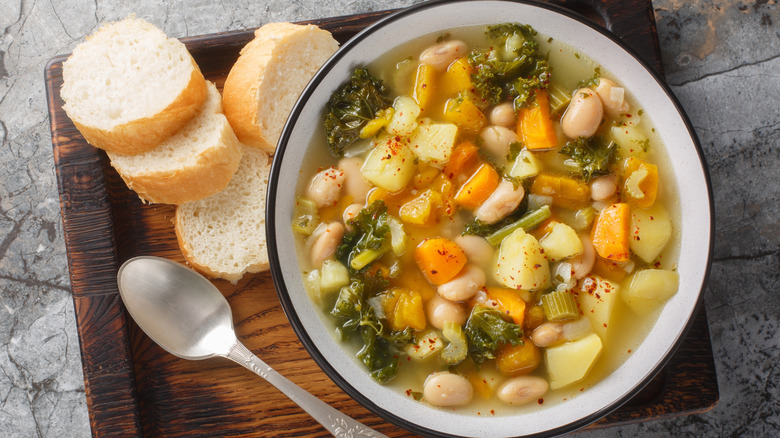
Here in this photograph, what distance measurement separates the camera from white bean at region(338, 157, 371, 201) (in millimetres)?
2238

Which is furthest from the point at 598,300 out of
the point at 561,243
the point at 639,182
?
the point at 639,182

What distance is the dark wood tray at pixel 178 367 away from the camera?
246 centimetres

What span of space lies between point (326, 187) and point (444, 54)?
0.70 metres

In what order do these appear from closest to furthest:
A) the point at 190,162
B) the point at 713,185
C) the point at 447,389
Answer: the point at 447,389 → the point at 190,162 → the point at 713,185

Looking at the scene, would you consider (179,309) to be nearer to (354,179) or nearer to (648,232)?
(354,179)

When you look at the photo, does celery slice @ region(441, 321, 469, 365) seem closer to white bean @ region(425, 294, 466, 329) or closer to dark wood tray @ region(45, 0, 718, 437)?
white bean @ region(425, 294, 466, 329)

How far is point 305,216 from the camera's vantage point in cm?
224

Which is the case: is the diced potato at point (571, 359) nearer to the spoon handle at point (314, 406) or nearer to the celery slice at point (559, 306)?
the celery slice at point (559, 306)

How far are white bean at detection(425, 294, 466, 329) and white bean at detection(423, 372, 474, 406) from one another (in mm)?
193

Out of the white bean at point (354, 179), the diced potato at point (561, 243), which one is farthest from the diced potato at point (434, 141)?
the diced potato at point (561, 243)

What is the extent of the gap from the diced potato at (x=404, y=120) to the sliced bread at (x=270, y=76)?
55 cm

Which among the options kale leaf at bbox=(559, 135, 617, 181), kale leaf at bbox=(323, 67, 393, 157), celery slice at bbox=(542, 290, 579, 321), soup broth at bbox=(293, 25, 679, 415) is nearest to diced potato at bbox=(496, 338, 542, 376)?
soup broth at bbox=(293, 25, 679, 415)

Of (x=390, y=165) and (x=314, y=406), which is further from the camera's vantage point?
(x=314, y=406)

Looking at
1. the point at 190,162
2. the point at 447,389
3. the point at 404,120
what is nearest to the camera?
the point at 447,389
